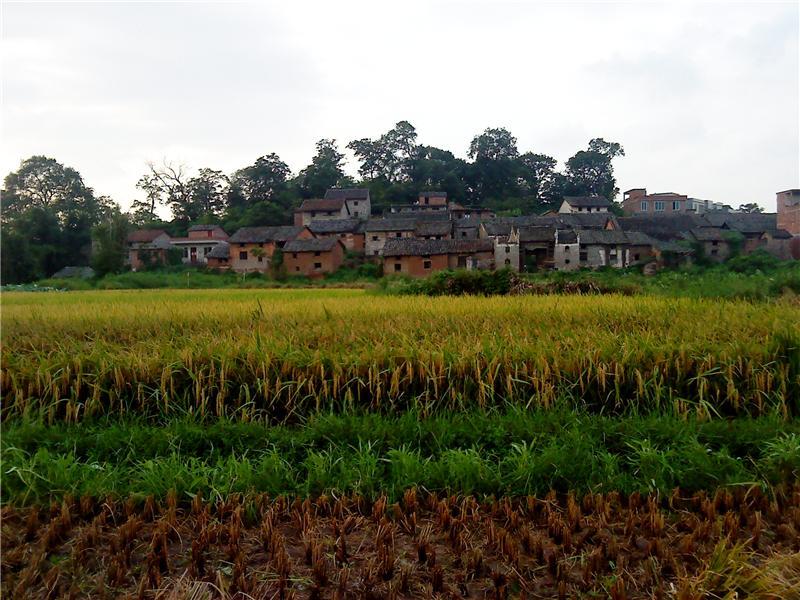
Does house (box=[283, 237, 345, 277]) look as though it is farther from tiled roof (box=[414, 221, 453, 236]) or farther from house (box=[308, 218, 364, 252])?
tiled roof (box=[414, 221, 453, 236])

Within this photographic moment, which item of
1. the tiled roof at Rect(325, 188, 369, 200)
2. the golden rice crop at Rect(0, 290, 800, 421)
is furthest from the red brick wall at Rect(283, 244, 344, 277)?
the golden rice crop at Rect(0, 290, 800, 421)

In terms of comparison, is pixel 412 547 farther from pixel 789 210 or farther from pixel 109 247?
pixel 789 210

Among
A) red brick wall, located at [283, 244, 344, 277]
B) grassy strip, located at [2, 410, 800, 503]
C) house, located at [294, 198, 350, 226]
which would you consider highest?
house, located at [294, 198, 350, 226]

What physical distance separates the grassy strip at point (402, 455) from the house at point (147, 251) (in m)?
43.5

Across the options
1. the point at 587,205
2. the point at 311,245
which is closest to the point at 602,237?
the point at 587,205

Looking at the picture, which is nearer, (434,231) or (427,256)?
(427,256)

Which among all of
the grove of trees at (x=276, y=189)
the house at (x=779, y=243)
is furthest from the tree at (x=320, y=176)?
the house at (x=779, y=243)

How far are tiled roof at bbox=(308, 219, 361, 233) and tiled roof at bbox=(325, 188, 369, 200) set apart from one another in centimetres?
878

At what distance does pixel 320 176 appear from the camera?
60.3 m

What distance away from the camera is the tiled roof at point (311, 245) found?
3662cm

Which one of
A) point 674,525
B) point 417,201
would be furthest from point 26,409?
point 417,201

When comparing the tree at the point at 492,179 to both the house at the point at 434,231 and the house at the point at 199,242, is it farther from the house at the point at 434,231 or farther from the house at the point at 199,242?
the house at the point at 199,242

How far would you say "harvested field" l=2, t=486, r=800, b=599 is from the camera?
7.39 ft

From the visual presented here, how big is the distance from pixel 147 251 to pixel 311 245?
17.0 metres
